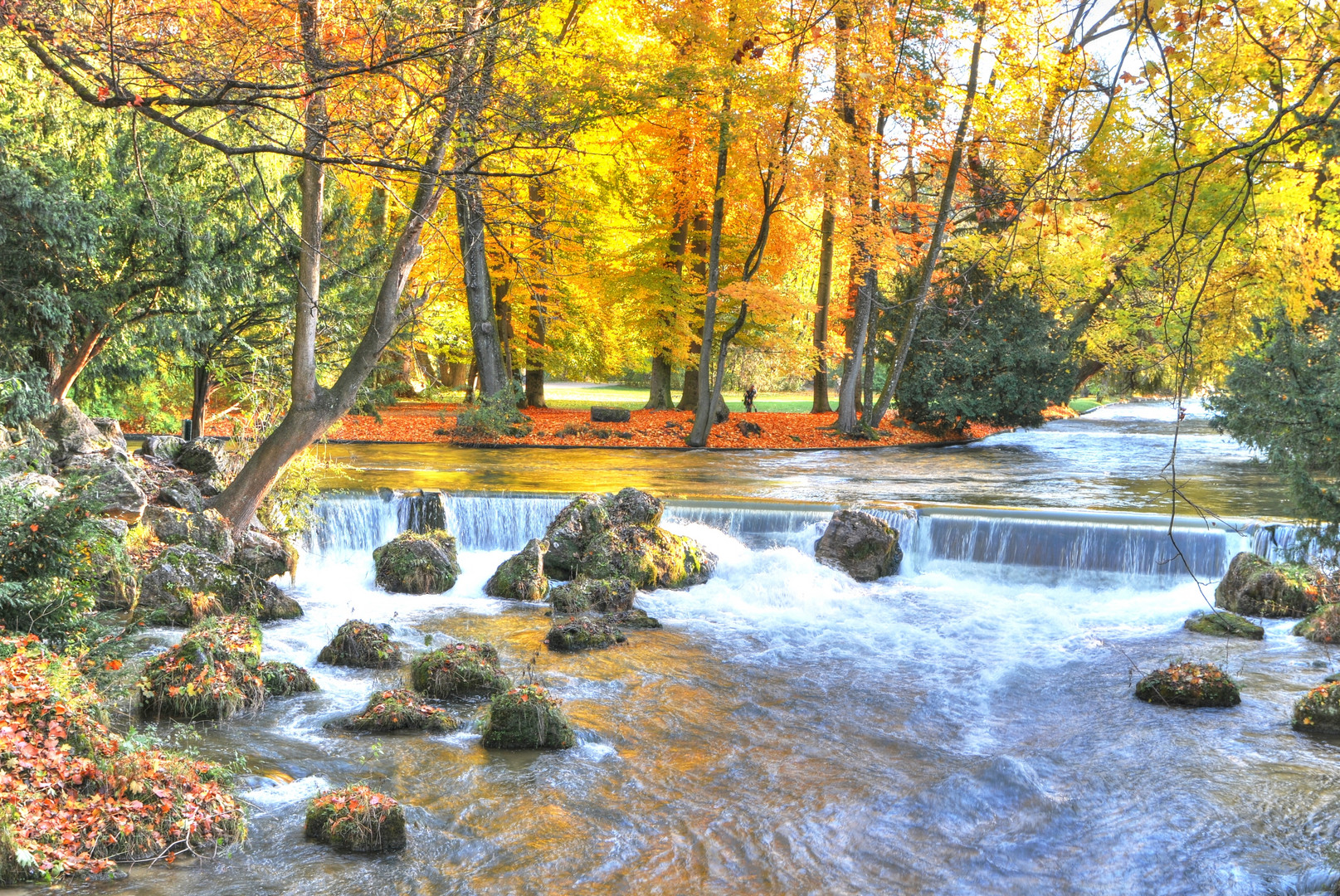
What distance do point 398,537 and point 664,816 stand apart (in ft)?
24.9

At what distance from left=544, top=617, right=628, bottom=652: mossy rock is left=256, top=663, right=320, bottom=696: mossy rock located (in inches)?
95.2

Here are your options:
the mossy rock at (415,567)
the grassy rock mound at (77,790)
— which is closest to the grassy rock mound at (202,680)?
the grassy rock mound at (77,790)

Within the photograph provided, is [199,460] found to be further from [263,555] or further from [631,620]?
[631,620]

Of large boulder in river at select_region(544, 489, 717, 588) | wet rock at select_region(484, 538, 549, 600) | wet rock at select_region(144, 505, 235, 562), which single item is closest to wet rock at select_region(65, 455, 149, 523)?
wet rock at select_region(144, 505, 235, 562)

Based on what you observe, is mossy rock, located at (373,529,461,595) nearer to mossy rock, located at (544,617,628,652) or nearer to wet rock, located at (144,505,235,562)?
wet rock, located at (144,505,235,562)

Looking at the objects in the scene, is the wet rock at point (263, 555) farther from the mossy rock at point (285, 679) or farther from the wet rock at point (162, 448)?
the mossy rock at point (285, 679)

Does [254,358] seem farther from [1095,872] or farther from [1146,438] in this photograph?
[1146,438]

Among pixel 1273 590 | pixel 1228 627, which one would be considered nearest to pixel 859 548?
pixel 1228 627

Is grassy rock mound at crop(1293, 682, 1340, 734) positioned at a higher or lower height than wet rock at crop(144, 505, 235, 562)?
lower

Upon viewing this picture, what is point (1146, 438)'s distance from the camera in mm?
29531

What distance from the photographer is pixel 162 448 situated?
14.1 m

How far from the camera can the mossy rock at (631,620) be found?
11047 mm

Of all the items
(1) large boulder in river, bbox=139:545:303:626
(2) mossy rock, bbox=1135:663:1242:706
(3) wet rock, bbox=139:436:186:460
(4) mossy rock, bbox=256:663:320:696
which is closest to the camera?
(4) mossy rock, bbox=256:663:320:696

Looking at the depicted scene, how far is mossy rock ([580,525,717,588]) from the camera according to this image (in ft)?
41.9
